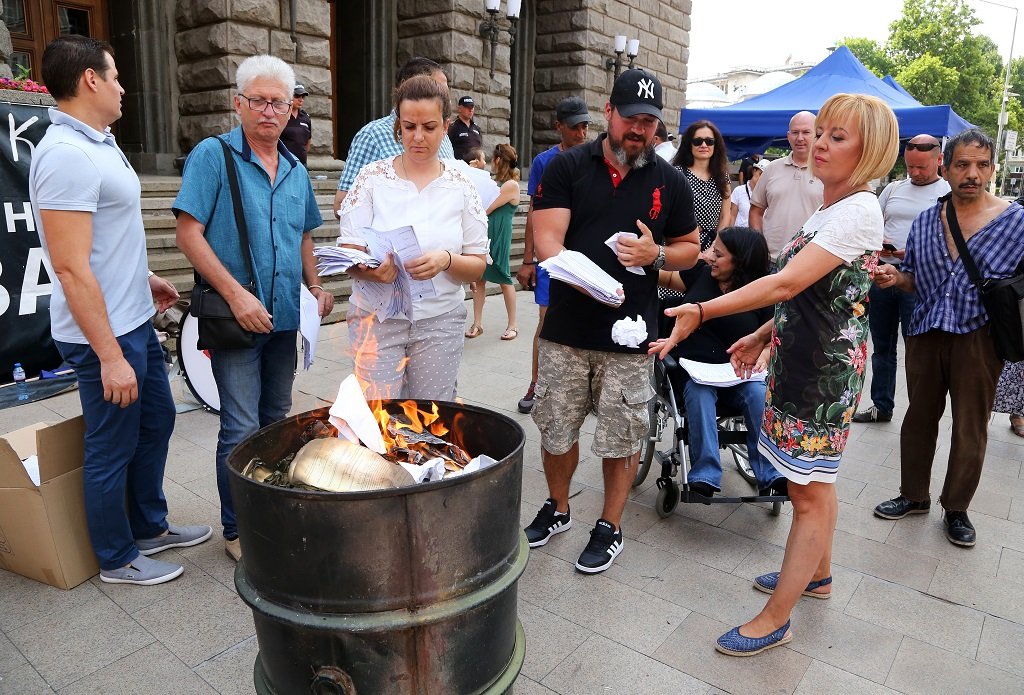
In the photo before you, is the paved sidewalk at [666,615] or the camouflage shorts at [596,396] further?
the camouflage shorts at [596,396]

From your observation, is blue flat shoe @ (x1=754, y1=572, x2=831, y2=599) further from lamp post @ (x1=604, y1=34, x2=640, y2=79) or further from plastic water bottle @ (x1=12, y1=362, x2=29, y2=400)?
lamp post @ (x1=604, y1=34, x2=640, y2=79)

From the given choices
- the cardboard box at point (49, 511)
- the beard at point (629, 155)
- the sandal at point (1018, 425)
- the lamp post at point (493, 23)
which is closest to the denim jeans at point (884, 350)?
the sandal at point (1018, 425)

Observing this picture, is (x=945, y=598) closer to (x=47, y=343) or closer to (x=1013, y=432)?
(x=1013, y=432)

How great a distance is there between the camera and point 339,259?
2598 mm

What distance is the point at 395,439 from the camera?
2207 mm

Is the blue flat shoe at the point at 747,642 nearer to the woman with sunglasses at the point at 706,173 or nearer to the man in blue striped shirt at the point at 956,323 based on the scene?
the man in blue striped shirt at the point at 956,323

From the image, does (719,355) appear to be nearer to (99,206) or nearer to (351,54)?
(99,206)

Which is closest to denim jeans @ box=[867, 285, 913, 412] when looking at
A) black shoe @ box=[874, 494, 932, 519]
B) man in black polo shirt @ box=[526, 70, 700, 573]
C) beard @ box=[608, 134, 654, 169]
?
black shoe @ box=[874, 494, 932, 519]

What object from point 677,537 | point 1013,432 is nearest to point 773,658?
point 677,537

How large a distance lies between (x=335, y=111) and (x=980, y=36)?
43.4 m

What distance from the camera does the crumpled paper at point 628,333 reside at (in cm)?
302

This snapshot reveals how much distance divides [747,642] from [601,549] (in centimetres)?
79

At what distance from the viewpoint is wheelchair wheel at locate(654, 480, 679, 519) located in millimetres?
3736

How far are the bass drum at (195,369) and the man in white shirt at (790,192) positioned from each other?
4.01 meters
